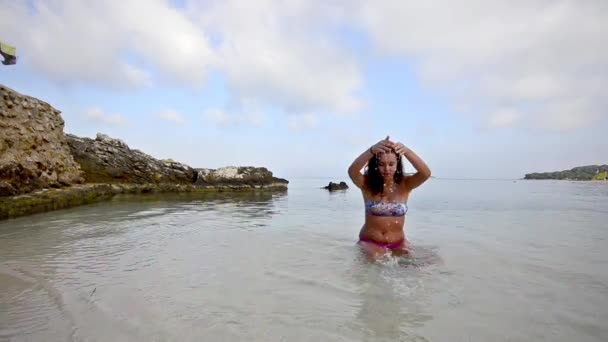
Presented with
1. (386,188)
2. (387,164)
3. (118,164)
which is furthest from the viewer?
(118,164)

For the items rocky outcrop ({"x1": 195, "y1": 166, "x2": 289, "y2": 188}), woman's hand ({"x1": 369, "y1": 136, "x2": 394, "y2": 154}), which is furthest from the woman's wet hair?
rocky outcrop ({"x1": 195, "y1": 166, "x2": 289, "y2": 188})

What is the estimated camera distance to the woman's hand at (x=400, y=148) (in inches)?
196

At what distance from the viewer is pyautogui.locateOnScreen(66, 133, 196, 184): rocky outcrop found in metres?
14.8

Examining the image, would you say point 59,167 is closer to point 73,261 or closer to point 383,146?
point 73,261

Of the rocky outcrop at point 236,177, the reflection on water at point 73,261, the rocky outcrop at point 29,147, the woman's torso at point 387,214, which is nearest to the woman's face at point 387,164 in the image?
the woman's torso at point 387,214

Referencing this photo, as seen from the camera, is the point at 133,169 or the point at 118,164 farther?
the point at 133,169

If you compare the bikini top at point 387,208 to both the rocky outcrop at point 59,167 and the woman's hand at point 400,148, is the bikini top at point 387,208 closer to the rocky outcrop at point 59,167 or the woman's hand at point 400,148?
the woman's hand at point 400,148

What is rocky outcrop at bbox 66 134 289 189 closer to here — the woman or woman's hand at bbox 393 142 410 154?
A: the woman

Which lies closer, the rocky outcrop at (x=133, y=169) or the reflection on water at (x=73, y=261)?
the reflection on water at (x=73, y=261)

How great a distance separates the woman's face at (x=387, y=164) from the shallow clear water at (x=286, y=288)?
1292mm

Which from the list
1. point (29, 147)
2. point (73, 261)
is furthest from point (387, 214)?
point (29, 147)

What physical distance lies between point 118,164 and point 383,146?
15617 millimetres

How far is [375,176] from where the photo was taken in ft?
17.1

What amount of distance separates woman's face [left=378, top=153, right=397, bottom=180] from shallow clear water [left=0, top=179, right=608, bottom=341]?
4.24ft
